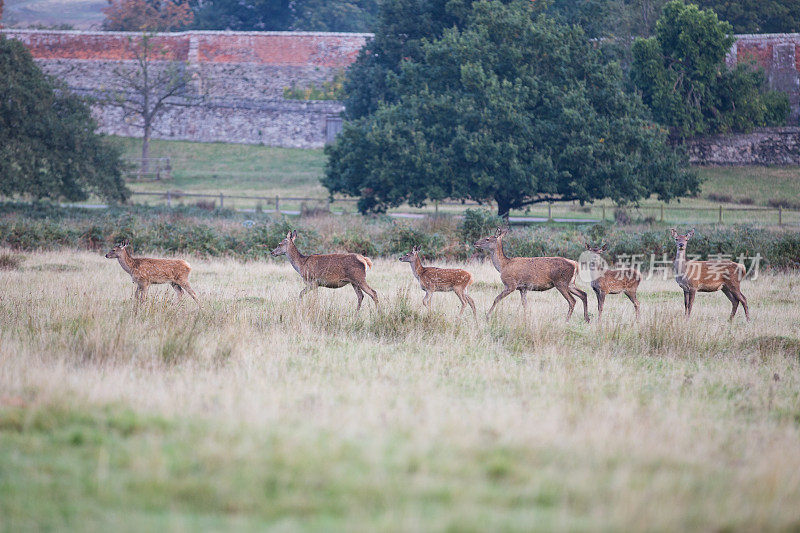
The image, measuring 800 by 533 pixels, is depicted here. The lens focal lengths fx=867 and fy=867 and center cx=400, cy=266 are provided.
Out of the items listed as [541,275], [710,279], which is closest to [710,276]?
[710,279]

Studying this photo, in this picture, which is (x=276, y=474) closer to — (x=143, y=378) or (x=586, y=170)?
(x=143, y=378)

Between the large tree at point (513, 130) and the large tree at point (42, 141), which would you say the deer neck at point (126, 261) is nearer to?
the large tree at point (513, 130)

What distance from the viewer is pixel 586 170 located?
2928 cm

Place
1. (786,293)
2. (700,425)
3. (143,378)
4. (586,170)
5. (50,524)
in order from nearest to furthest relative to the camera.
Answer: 1. (50,524)
2. (700,425)
3. (143,378)
4. (786,293)
5. (586,170)

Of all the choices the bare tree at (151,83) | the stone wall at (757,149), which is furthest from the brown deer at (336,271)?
the bare tree at (151,83)

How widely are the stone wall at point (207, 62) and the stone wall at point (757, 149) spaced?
25.8 m

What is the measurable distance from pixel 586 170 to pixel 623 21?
87.3 feet

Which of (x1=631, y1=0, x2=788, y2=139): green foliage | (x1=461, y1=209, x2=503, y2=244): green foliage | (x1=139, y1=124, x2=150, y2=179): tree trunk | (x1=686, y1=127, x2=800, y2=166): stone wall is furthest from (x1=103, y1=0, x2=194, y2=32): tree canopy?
(x1=461, y1=209, x2=503, y2=244): green foliage

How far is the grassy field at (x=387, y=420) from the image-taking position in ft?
17.6

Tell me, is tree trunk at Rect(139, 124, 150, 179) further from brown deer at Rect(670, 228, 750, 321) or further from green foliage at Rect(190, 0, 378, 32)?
brown deer at Rect(670, 228, 750, 321)

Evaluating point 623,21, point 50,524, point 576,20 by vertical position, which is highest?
point 623,21

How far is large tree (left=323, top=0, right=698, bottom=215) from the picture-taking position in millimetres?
29453

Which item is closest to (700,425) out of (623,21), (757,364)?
(757,364)

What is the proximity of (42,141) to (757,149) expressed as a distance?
33859 millimetres
